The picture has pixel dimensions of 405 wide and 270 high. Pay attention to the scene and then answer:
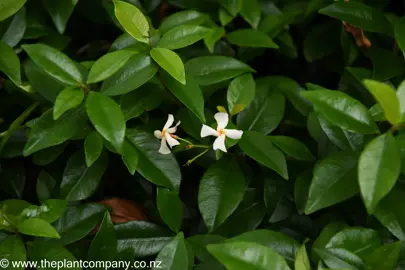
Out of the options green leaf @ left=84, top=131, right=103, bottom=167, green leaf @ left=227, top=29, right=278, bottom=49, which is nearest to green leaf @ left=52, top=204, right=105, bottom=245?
green leaf @ left=84, top=131, right=103, bottom=167

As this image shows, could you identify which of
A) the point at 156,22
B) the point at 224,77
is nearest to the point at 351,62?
the point at 224,77

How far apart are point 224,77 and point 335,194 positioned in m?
0.32

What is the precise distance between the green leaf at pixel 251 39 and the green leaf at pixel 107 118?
0.34 metres

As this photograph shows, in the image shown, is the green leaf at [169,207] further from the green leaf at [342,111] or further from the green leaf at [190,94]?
the green leaf at [342,111]

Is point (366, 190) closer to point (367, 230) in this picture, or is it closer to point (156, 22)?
point (367, 230)

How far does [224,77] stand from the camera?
3.28 feet

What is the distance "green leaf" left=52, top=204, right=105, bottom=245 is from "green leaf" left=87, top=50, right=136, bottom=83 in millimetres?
246

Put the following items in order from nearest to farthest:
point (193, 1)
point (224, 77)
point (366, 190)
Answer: point (366, 190), point (224, 77), point (193, 1)

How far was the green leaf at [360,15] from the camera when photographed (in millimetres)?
1044

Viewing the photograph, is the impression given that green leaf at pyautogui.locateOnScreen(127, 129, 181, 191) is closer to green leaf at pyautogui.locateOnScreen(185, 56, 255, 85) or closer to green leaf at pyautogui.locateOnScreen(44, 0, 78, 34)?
green leaf at pyautogui.locateOnScreen(185, 56, 255, 85)

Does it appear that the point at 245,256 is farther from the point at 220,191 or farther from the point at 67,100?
the point at 67,100

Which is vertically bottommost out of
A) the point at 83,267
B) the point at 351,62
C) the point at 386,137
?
the point at 83,267

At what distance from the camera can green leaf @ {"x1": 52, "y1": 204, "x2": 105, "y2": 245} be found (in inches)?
36.4

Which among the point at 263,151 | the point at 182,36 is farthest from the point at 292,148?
the point at 182,36
